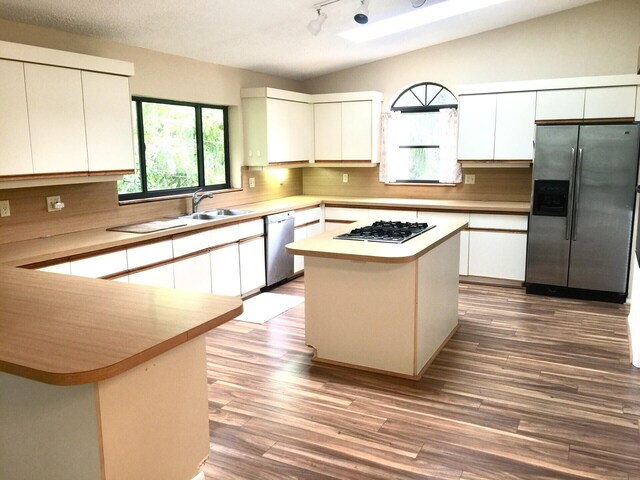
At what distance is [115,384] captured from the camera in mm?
1601

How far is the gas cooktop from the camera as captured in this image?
3.57 m

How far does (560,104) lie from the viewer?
5191mm

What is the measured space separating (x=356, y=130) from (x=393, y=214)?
1117 mm

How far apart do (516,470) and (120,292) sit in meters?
1.89

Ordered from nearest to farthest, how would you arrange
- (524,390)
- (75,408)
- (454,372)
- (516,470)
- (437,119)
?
(75,408), (516,470), (524,390), (454,372), (437,119)

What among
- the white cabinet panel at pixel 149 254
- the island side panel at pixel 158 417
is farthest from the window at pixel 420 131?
the island side panel at pixel 158 417

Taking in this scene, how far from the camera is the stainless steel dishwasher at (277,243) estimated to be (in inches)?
212

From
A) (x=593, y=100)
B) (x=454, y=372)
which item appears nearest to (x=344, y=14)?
(x=593, y=100)

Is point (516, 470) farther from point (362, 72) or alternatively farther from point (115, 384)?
point (362, 72)

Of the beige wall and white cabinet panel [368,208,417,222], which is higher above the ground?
the beige wall

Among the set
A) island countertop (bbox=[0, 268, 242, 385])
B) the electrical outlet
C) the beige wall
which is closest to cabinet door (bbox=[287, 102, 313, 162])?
the beige wall

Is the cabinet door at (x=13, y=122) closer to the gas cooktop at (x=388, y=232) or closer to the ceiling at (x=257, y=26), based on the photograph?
the ceiling at (x=257, y=26)

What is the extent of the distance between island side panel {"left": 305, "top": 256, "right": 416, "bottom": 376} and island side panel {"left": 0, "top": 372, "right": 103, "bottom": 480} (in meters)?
2.01

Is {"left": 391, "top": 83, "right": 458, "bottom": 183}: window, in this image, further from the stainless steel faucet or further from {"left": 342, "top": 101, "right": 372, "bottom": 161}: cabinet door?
the stainless steel faucet
